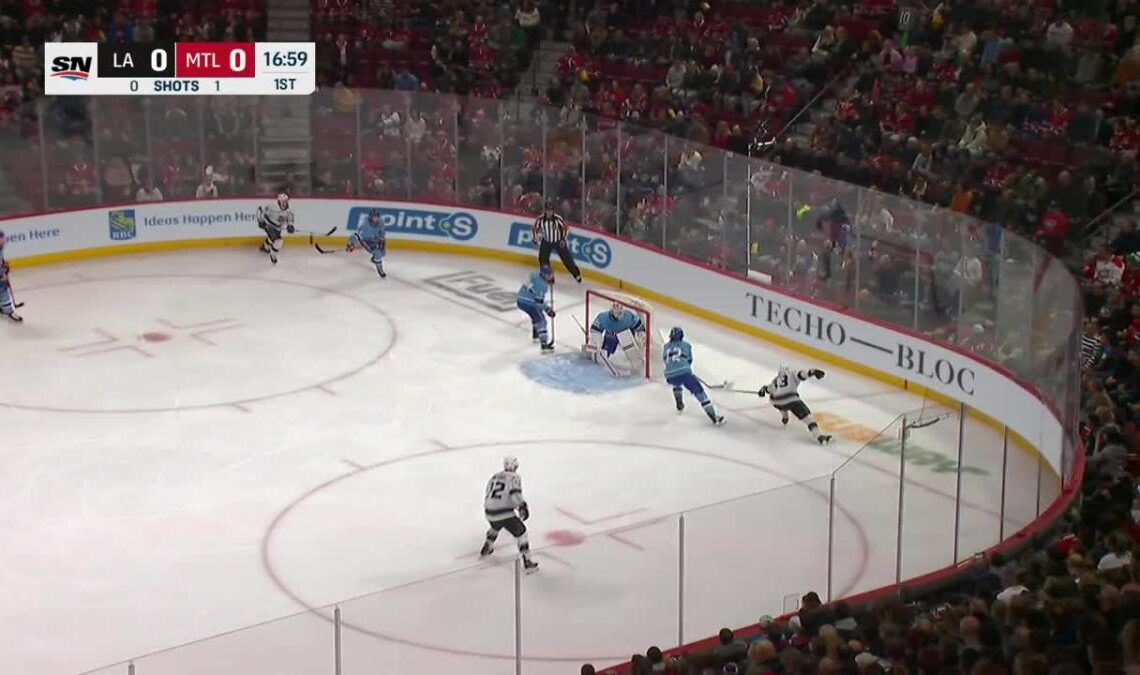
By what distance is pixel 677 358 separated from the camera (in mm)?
16531

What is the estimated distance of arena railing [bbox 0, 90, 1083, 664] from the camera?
13.7m

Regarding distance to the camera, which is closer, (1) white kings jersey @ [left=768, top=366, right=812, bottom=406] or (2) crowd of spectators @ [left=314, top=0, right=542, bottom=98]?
(1) white kings jersey @ [left=768, top=366, right=812, bottom=406]

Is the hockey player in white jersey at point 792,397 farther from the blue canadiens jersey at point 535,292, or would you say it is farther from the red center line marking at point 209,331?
the red center line marking at point 209,331

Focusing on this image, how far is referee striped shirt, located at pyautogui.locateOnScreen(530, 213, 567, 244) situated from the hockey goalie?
2.75 metres

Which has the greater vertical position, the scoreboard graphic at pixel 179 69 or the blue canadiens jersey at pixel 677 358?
the scoreboard graphic at pixel 179 69

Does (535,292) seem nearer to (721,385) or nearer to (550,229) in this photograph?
(550,229)

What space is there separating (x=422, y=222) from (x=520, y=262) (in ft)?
5.50

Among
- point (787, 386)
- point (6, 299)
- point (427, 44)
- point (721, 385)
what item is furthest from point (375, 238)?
point (787, 386)

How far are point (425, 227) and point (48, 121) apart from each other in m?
5.14

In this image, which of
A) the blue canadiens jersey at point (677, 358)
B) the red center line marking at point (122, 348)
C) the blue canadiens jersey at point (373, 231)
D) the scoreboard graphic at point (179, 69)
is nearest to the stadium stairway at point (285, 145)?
the scoreboard graphic at point (179, 69)

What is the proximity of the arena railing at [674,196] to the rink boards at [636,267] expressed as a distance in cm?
17

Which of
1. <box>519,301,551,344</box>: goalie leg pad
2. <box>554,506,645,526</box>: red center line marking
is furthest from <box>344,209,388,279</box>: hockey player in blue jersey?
<box>554,506,645,526</box>: red center line marking

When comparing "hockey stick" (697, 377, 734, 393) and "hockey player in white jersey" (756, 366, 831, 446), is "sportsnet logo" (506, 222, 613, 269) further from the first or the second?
"hockey player in white jersey" (756, 366, 831, 446)

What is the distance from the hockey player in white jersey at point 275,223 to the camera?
75.5 ft
